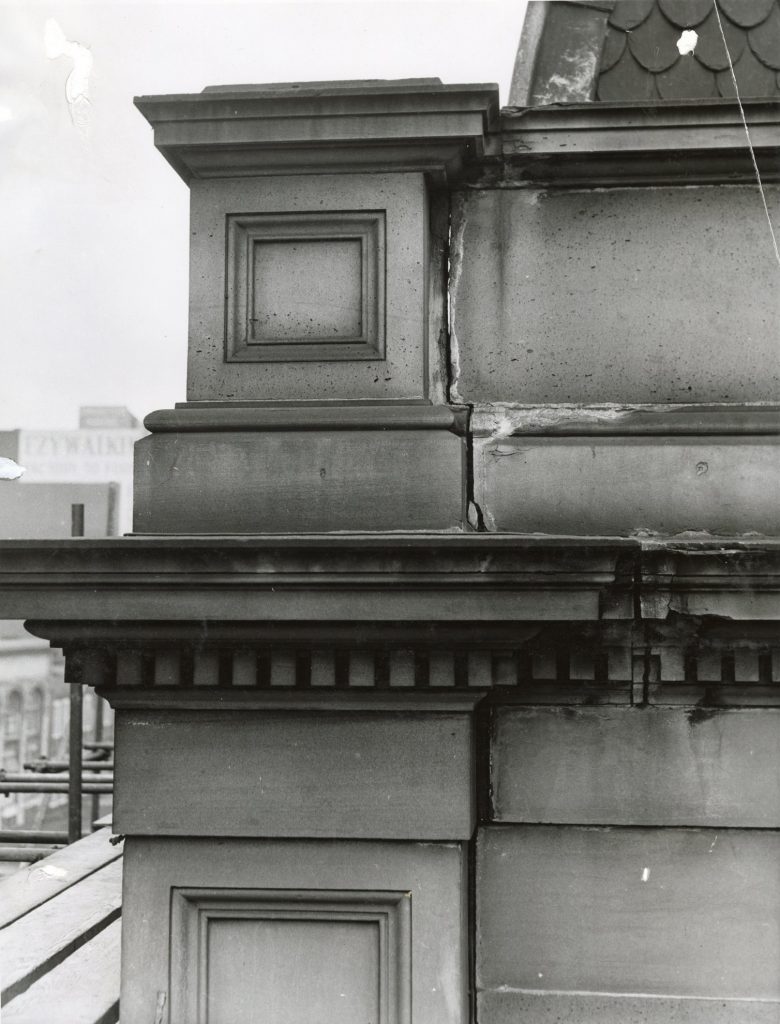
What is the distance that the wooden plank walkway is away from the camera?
14.4 ft

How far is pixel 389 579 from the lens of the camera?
11.6ft

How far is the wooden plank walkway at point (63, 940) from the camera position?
4387mm

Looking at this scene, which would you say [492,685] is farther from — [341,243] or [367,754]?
[341,243]

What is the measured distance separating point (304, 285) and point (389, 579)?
152 centimetres

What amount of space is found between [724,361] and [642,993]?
8.95ft

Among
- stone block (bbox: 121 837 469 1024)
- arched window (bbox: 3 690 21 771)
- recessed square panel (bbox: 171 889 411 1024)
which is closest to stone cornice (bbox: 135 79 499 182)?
stone block (bbox: 121 837 469 1024)

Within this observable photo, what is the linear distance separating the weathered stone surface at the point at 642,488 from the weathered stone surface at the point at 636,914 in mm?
1288

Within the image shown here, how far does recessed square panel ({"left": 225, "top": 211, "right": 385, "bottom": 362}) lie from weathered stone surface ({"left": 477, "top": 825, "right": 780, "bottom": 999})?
7.55ft

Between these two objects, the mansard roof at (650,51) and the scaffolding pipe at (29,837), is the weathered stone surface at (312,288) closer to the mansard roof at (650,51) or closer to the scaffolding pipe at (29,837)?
the mansard roof at (650,51)

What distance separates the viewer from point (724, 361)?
4.34 meters

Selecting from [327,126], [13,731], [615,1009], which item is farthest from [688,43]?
[13,731]

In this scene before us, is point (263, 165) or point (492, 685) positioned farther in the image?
point (263, 165)

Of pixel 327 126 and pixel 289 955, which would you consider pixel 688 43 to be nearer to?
pixel 327 126

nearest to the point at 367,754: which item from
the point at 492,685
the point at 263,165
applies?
the point at 492,685
